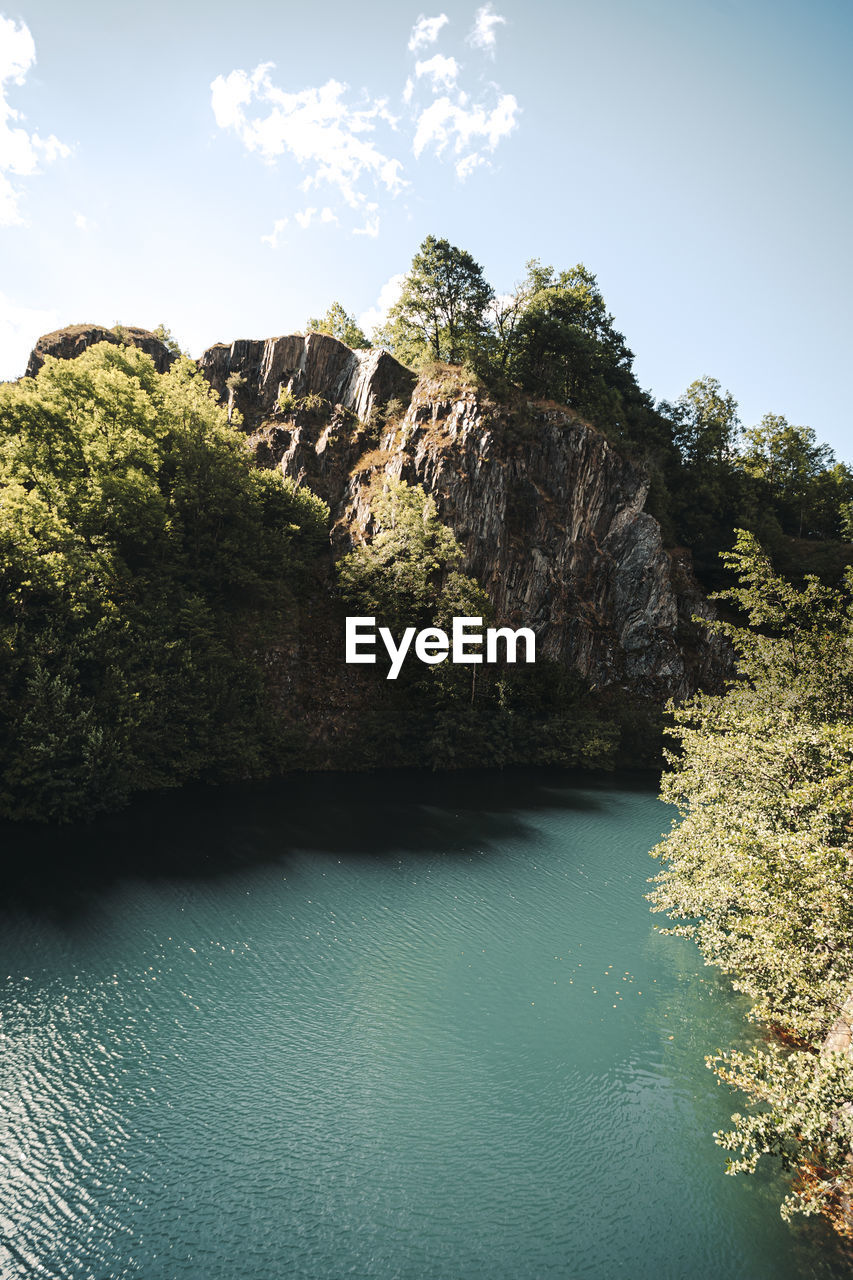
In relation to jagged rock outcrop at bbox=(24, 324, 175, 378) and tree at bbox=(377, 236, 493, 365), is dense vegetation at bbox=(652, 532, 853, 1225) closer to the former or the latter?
tree at bbox=(377, 236, 493, 365)

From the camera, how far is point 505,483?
38750 mm

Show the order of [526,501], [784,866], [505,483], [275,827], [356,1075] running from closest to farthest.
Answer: [784,866] → [356,1075] → [275,827] → [505,483] → [526,501]

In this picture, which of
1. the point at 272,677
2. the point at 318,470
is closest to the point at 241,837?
the point at 272,677

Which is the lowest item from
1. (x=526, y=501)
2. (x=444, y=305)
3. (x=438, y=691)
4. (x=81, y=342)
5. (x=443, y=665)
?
(x=438, y=691)

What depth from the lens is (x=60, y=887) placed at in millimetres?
19312

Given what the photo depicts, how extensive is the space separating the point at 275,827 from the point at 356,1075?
44.6 ft

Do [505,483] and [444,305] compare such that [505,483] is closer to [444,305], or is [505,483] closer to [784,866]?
[444,305]

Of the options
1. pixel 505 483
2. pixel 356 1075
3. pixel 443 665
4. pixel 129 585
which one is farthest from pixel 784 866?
pixel 505 483

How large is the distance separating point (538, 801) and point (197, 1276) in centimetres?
2399

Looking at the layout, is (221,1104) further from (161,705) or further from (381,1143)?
(161,705)

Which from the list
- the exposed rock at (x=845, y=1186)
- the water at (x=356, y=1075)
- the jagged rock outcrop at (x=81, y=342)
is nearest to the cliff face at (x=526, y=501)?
the jagged rock outcrop at (x=81, y=342)

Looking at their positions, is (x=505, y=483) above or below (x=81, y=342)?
below

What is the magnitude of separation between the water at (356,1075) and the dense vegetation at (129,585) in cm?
411

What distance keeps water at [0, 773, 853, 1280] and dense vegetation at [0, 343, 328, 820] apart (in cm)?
411
